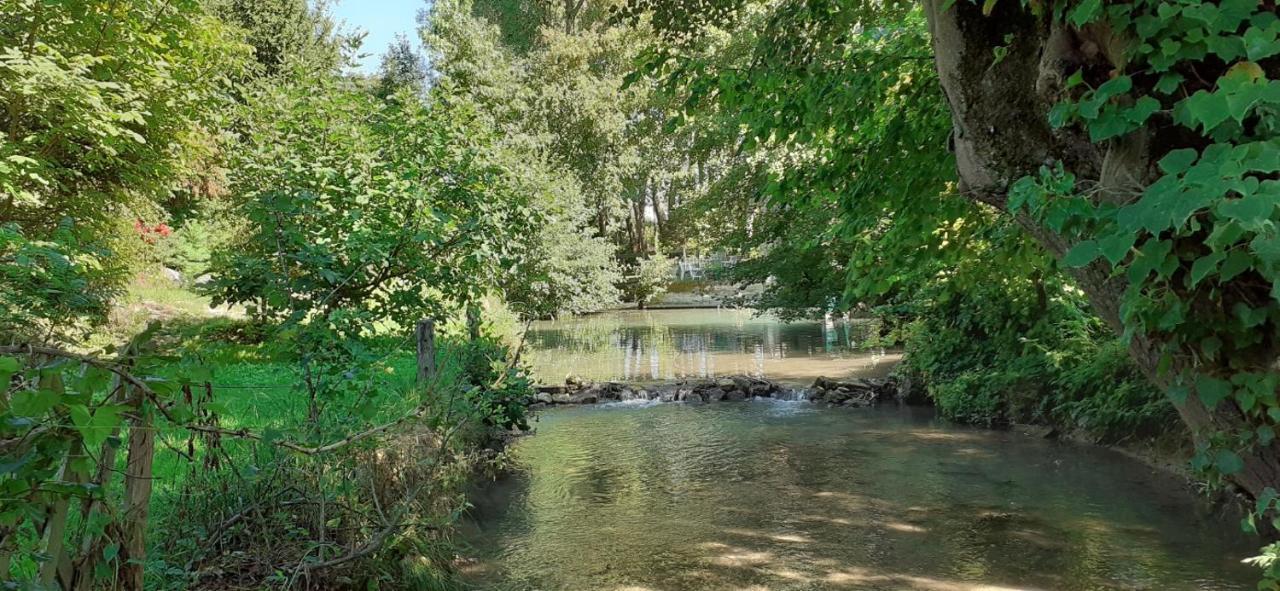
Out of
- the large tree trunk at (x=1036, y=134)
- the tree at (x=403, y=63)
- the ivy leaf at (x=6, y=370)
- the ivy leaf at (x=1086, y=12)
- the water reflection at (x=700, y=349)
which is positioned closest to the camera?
the ivy leaf at (x=6, y=370)

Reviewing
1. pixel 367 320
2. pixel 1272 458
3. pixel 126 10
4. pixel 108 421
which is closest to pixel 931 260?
pixel 1272 458

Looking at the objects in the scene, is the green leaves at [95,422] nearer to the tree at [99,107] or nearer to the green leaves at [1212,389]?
the green leaves at [1212,389]

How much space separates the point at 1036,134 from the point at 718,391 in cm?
1235

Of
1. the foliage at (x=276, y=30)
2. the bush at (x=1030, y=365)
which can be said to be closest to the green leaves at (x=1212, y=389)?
the bush at (x=1030, y=365)

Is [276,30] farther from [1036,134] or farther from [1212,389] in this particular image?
[1212,389]

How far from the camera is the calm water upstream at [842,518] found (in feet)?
19.6

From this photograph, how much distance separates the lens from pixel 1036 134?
2.89 meters

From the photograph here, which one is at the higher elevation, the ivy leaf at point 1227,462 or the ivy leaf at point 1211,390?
the ivy leaf at point 1211,390

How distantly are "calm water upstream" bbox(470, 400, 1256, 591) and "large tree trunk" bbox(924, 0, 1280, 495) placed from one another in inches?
147

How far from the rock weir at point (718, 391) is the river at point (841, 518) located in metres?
2.94

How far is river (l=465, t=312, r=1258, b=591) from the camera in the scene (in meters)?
5.98

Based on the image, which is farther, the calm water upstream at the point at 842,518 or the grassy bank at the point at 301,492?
the calm water upstream at the point at 842,518

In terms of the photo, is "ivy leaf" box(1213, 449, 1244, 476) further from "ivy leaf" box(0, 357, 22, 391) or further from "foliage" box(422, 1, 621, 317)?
"foliage" box(422, 1, 621, 317)

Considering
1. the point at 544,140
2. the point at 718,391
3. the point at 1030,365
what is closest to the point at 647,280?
the point at 544,140
